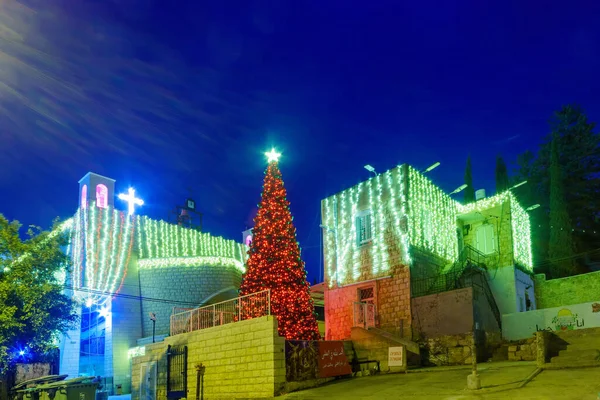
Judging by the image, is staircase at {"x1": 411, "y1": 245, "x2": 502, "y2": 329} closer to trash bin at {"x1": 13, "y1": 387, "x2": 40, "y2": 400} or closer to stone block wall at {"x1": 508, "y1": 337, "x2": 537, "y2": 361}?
stone block wall at {"x1": 508, "y1": 337, "x2": 537, "y2": 361}

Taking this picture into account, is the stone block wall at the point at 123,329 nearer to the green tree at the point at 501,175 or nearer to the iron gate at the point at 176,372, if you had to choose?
the iron gate at the point at 176,372

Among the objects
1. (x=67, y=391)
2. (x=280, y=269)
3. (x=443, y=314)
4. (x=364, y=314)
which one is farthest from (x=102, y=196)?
→ (x=443, y=314)

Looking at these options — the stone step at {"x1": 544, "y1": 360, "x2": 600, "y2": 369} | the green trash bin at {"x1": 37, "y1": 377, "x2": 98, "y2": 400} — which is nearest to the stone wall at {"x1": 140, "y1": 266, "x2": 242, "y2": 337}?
the green trash bin at {"x1": 37, "y1": 377, "x2": 98, "y2": 400}

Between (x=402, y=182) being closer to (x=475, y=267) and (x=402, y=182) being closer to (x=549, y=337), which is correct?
(x=475, y=267)

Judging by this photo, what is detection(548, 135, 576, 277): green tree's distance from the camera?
91.6 feet

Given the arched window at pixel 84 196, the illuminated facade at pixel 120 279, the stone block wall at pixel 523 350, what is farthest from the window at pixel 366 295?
the arched window at pixel 84 196

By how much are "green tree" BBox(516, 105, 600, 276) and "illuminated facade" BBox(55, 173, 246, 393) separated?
67.0 ft

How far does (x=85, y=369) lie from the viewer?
28.6m

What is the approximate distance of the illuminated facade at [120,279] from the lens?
28.7 m

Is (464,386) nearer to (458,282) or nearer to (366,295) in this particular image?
(458,282)

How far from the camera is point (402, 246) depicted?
22.1 metres

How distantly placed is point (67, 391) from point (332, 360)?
342 inches

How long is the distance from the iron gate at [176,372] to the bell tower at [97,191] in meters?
13.4

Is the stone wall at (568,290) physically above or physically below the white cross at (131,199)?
below
